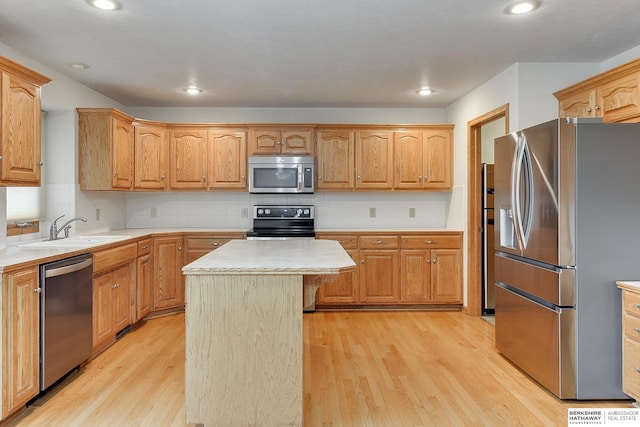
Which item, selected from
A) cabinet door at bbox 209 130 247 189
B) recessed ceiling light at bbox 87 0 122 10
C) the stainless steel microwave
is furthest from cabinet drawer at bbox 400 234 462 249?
recessed ceiling light at bbox 87 0 122 10

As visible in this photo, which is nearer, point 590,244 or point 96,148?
point 590,244

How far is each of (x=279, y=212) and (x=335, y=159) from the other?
3.03 ft

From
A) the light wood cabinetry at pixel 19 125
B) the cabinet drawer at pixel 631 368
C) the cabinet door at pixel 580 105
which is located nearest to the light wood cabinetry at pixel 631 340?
the cabinet drawer at pixel 631 368

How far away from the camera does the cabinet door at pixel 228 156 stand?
4910mm

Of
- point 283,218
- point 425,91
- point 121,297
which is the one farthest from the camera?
point 283,218

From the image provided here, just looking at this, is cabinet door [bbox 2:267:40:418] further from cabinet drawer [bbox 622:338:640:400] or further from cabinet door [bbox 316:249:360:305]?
cabinet drawer [bbox 622:338:640:400]

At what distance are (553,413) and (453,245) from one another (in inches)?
96.0

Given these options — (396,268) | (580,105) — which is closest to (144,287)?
(396,268)

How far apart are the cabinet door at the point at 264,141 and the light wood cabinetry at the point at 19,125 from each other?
225cm

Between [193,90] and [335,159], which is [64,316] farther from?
[335,159]

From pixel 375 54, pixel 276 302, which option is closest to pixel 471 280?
pixel 375 54

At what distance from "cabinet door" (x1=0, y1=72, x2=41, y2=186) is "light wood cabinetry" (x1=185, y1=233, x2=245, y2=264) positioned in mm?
1838

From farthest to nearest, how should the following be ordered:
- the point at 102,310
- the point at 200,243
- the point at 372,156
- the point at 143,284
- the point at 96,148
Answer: the point at 372,156, the point at 200,243, the point at 143,284, the point at 96,148, the point at 102,310

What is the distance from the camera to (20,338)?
2.37 metres
